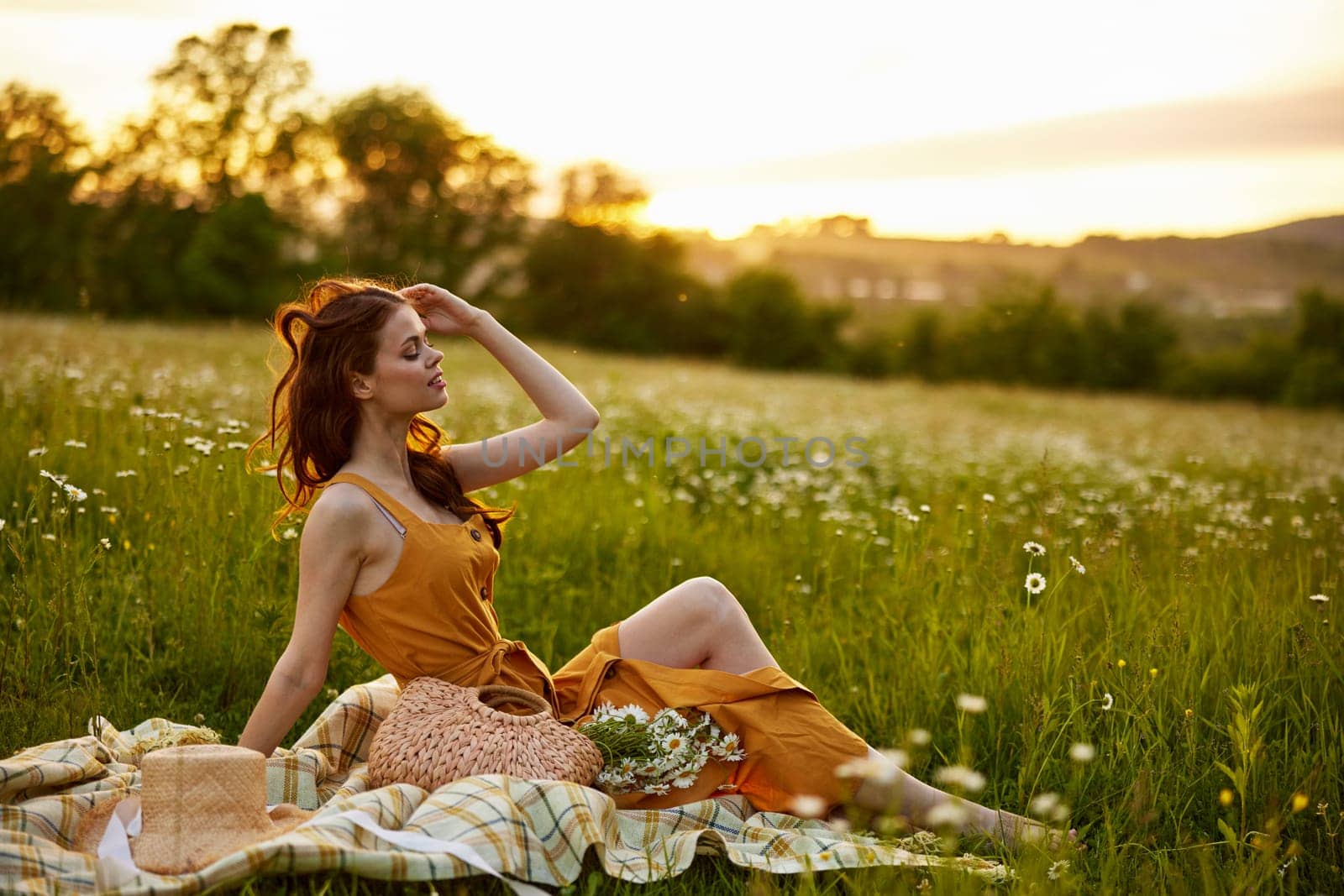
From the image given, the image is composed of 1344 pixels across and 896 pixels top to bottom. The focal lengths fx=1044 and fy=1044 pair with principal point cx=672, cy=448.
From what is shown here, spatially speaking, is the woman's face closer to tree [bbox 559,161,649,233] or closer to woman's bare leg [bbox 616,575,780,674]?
woman's bare leg [bbox 616,575,780,674]

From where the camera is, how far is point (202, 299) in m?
31.1

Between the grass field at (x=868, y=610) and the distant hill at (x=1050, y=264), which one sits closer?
the grass field at (x=868, y=610)

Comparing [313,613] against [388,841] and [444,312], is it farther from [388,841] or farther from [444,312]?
[444,312]

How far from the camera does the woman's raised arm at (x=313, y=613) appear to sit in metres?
2.79

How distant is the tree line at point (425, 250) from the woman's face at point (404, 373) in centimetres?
2570

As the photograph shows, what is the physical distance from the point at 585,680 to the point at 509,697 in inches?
12.7

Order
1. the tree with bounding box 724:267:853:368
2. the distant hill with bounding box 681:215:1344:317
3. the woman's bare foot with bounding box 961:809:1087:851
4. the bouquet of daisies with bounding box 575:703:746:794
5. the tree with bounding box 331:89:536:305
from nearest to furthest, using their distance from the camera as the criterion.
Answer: the woman's bare foot with bounding box 961:809:1087:851 < the bouquet of daisies with bounding box 575:703:746:794 < the tree with bounding box 331:89:536:305 < the tree with bounding box 724:267:853:368 < the distant hill with bounding box 681:215:1344:317

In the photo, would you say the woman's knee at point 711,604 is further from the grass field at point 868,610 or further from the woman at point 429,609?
the grass field at point 868,610

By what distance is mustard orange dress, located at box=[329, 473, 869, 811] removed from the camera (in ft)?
9.73

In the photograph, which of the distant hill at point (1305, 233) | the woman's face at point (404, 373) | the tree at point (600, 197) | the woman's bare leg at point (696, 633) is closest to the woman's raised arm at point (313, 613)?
the woman's face at point (404, 373)

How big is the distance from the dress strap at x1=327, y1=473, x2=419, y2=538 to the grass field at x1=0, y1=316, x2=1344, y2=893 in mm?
942

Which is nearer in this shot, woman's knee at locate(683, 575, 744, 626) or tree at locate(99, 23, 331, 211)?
woman's knee at locate(683, 575, 744, 626)

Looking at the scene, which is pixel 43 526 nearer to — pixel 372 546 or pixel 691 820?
pixel 372 546

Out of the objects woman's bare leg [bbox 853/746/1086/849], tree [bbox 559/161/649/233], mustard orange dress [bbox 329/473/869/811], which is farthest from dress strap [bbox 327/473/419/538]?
tree [bbox 559/161/649/233]
